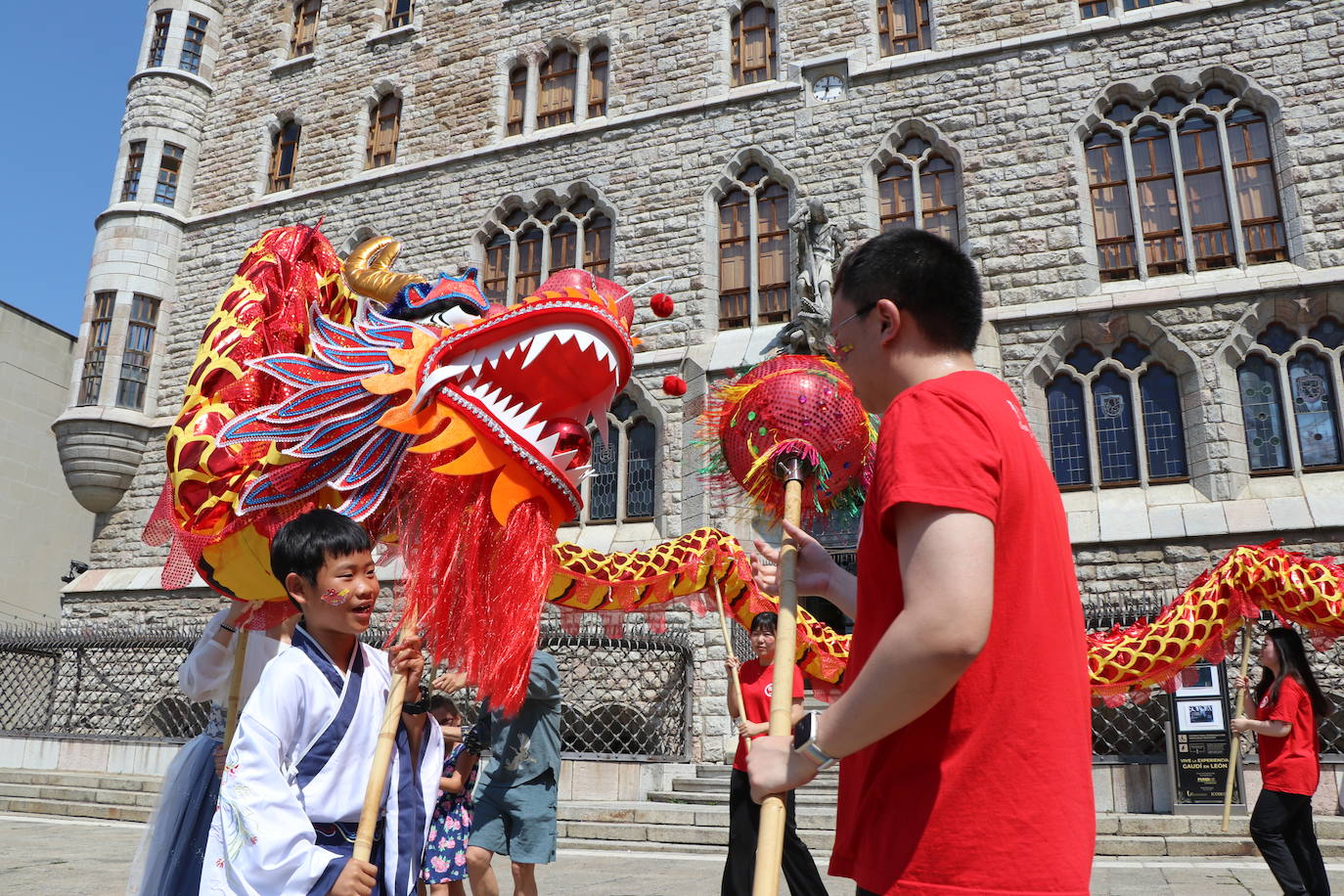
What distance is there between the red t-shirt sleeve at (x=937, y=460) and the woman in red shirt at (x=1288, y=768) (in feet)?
14.1

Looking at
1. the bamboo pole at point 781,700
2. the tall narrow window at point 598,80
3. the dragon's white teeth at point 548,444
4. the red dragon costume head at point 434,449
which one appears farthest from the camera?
the tall narrow window at point 598,80

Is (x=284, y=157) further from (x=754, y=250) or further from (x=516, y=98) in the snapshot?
(x=754, y=250)

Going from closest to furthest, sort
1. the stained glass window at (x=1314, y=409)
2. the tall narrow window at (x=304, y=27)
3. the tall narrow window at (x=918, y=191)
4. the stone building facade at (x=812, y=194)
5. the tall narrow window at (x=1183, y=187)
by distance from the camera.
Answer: the stained glass window at (x=1314, y=409), the stone building facade at (x=812, y=194), the tall narrow window at (x=1183, y=187), the tall narrow window at (x=918, y=191), the tall narrow window at (x=304, y=27)

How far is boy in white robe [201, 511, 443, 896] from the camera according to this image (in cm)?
186

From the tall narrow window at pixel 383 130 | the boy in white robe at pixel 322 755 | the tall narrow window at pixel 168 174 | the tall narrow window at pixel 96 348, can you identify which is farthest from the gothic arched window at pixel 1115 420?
the tall narrow window at pixel 168 174

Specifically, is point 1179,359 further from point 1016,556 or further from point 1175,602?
point 1016,556

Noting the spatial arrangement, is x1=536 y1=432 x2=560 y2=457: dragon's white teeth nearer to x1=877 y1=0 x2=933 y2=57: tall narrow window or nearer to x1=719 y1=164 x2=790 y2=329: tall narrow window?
x1=719 y1=164 x2=790 y2=329: tall narrow window

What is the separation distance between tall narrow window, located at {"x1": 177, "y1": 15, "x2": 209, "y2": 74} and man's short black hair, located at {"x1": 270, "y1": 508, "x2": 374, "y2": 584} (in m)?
18.9

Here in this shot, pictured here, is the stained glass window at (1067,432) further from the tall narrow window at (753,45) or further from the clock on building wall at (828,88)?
the tall narrow window at (753,45)

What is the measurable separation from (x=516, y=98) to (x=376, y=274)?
12.2m

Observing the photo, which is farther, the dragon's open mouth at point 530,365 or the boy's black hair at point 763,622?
the boy's black hair at point 763,622

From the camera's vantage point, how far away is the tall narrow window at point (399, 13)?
16.6 m

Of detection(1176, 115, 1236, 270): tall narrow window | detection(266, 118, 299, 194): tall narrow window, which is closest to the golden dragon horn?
detection(1176, 115, 1236, 270): tall narrow window

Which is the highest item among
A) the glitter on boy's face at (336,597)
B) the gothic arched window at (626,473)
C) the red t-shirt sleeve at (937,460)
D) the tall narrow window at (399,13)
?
the tall narrow window at (399,13)
